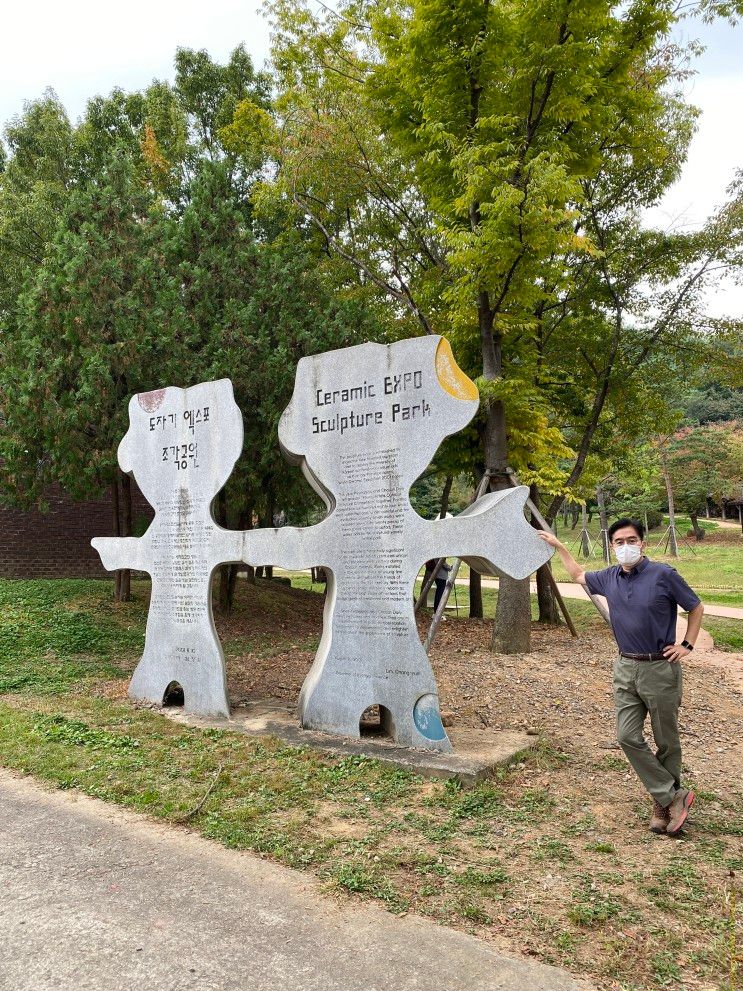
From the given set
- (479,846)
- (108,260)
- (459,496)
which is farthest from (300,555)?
(459,496)

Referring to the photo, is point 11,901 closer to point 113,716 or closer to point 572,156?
point 113,716

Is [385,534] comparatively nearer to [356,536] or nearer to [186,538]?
[356,536]

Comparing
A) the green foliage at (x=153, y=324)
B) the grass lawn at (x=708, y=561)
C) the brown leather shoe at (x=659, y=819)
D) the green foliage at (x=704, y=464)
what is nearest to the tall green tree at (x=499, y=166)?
the green foliage at (x=153, y=324)

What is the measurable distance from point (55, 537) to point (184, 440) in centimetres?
997

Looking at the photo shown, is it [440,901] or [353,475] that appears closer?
[440,901]

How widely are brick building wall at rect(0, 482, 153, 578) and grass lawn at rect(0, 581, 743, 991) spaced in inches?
344

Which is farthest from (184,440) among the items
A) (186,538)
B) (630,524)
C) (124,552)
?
(630,524)

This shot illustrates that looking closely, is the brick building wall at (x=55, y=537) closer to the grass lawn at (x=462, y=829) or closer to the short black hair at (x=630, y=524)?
the grass lawn at (x=462, y=829)

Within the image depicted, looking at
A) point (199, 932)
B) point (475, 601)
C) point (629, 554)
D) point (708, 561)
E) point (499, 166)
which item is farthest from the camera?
point (708, 561)

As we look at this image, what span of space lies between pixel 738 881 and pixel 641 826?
0.82 m

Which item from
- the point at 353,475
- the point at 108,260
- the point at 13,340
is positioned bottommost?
the point at 353,475

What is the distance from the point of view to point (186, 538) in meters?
7.51

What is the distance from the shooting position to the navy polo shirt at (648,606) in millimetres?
4316

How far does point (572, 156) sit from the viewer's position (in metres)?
9.53
